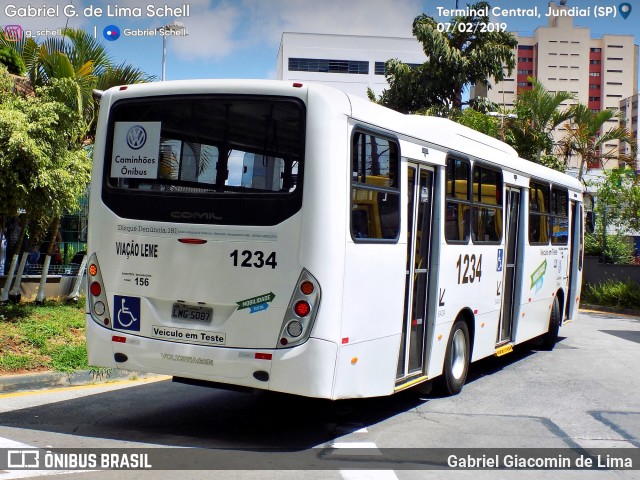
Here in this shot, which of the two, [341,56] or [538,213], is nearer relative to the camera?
[538,213]

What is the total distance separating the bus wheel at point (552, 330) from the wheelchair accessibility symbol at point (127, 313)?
8768mm

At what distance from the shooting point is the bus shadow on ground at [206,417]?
294 inches

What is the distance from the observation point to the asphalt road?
266 inches

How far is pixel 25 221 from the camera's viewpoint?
42.4 ft

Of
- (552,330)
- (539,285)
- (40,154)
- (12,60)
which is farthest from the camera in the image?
(12,60)

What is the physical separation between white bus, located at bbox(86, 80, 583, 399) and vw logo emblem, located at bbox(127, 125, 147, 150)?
14 millimetres

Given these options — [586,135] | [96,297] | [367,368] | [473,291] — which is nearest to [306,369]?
[367,368]

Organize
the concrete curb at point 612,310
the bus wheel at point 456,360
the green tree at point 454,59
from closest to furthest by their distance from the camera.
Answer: the bus wheel at point 456,360 < the concrete curb at point 612,310 < the green tree at point 454,59

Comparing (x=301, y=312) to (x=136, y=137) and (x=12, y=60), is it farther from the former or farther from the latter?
(x=12, y=60)

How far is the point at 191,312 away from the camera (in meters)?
7.30

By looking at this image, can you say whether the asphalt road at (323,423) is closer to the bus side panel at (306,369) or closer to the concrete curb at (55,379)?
the concrete curb at (55,379)

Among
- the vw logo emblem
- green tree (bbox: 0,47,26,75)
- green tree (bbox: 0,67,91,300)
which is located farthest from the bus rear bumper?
green tree (bbox: 0,47,26,75)

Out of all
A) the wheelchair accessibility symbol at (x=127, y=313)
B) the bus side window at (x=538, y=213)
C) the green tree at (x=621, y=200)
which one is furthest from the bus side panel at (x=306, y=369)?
the green tree at (x=621, y=200)

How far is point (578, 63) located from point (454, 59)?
96.3 metres
